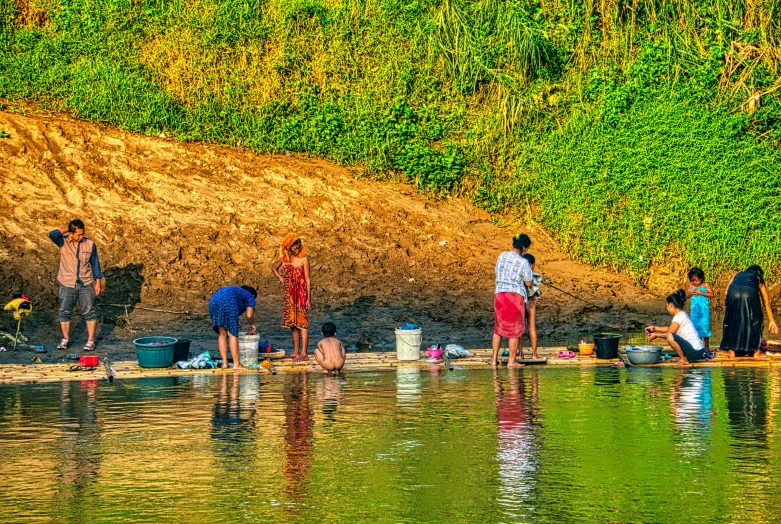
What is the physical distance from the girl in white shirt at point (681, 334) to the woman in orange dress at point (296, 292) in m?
4.58

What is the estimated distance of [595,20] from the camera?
78.9 feet

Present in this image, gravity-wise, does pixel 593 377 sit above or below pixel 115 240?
below

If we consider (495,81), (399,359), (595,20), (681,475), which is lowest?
(681,475)

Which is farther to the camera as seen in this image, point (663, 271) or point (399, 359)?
point (663, 271)

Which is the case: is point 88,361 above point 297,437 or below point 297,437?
above

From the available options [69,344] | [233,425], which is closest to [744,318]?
[233,425]

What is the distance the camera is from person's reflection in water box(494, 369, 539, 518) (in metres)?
7.68

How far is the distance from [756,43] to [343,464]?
18.4 metres

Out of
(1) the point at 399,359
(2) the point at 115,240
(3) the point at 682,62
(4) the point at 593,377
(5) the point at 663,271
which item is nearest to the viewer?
(4) the point at 593,377

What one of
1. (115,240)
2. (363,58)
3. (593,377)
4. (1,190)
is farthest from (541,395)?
(363,58)

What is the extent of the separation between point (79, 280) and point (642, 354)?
8009mm

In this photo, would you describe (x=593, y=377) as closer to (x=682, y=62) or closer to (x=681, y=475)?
(x=681, y=475)

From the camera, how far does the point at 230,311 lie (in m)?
13.9

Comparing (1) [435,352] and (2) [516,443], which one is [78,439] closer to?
(2) [516,443]
